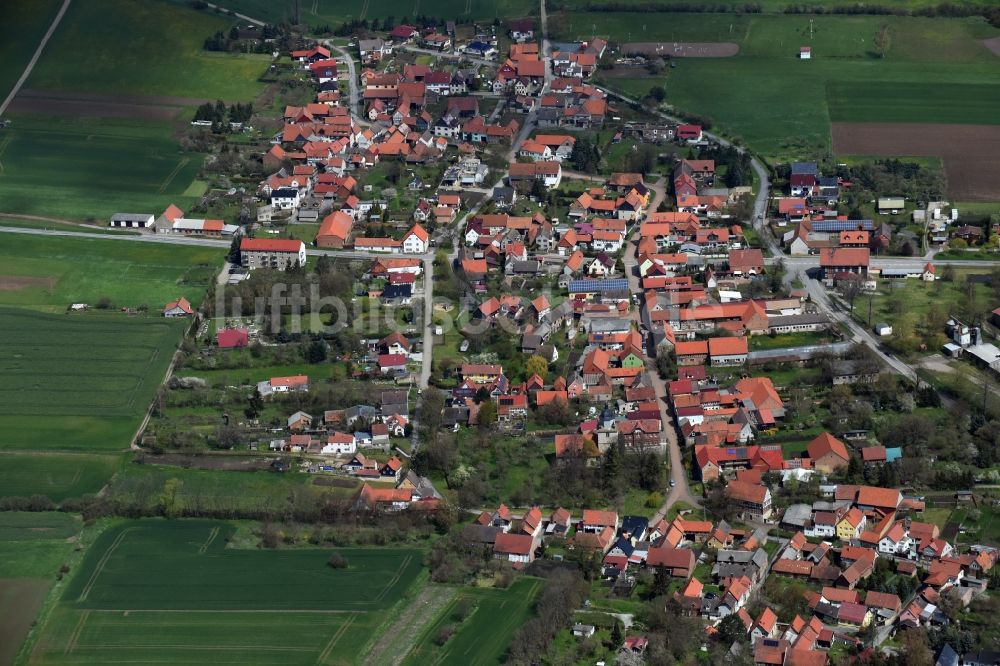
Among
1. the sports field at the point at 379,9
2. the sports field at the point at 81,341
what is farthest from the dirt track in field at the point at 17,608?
the sports field at the point at 379,9

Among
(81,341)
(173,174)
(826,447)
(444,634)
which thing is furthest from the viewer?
(173,174)

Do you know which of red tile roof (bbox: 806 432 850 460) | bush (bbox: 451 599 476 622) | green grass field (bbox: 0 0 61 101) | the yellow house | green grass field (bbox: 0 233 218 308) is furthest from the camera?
green grass field (bbox: 0 0 61 101)

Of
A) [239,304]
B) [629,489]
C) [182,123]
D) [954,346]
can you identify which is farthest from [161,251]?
[954,346]

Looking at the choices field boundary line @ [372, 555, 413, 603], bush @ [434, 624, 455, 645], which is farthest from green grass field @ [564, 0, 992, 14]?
bush @ [434, 624, 455, 645]

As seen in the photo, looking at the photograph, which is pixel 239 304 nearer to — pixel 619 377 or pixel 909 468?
pixel 619 377

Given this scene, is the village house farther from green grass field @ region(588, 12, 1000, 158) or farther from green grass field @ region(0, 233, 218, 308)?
green grass field @ region(588, 12, 1000, 158)

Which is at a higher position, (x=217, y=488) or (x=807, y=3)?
(x=807, y=3)

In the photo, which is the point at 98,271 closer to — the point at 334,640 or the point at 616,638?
the point at 334,640

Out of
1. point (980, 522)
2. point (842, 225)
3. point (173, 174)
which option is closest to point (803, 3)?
point (842, 225)
